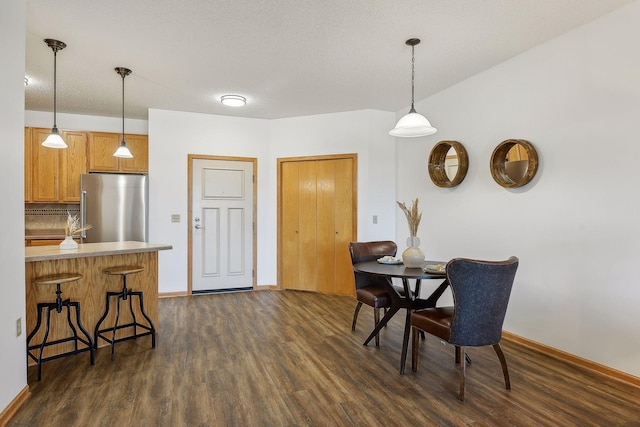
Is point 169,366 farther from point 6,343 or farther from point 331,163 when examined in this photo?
point 331,163

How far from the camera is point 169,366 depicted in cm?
273

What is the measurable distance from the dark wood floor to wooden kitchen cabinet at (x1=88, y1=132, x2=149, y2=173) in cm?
277

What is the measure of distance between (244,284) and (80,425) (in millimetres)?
3433

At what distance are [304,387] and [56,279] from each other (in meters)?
1.90

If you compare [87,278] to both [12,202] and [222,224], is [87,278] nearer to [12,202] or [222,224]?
[12,202]

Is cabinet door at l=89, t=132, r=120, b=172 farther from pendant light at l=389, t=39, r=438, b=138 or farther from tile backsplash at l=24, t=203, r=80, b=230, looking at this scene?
pendant light at l=389, t=39, r=438, b=138

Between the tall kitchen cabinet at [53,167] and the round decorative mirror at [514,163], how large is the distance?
202 inches

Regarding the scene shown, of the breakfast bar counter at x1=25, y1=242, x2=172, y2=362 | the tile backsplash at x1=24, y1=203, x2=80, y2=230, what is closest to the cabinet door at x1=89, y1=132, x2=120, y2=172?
the tile backsplash at x1=24, y1=203, x2=80, y2=230

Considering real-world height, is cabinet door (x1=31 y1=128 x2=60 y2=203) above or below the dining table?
above

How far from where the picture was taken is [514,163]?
10.8ft

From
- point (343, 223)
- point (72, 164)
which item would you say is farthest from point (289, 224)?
point (72, 164)

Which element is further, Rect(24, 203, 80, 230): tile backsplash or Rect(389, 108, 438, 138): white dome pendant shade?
Rect(24, 203, 80, 230): tile backsplash

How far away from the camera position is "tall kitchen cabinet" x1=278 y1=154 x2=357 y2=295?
16.6 ft

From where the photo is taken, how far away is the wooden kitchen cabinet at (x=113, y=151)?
5020 mm
